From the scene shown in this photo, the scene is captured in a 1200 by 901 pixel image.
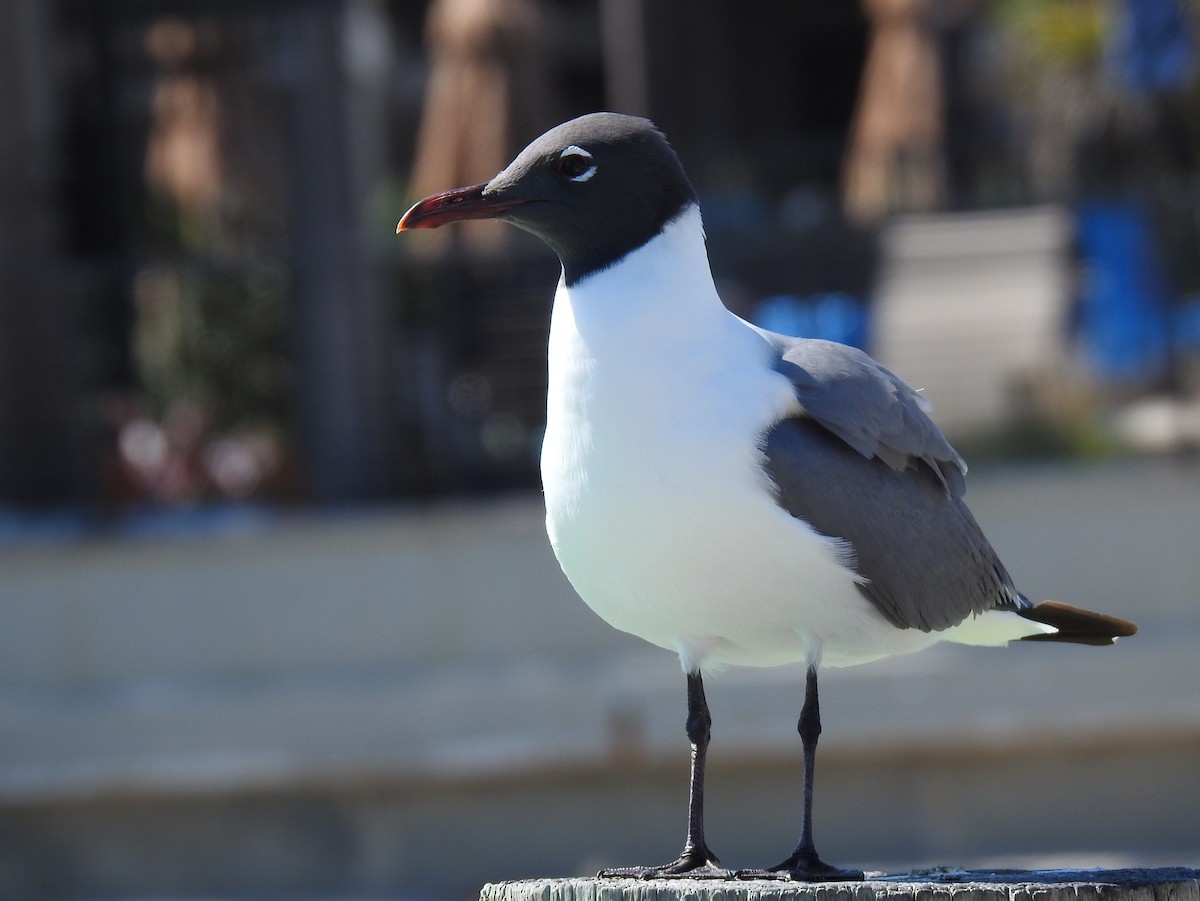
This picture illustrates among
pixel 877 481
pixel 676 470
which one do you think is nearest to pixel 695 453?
pixel 676 470

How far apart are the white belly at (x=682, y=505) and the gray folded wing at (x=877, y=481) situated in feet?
0.18

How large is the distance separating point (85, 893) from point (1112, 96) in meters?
9.43

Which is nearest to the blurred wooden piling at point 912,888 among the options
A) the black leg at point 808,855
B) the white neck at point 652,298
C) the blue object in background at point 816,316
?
the black leg at point 808,855

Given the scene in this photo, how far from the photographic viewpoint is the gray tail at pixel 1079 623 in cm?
356

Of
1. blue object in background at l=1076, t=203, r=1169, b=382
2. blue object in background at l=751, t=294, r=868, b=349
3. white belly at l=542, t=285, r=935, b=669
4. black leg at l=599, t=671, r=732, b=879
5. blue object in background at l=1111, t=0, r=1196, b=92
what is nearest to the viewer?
white belly at l=542, t=285, r=935, b=669

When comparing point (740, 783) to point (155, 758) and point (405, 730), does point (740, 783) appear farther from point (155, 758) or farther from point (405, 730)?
point (155, 758)

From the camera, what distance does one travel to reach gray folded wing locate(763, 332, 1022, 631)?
10.4 ft

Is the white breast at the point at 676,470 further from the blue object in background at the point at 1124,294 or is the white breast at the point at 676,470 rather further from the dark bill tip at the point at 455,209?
the blue object in background at the point at 1124,294

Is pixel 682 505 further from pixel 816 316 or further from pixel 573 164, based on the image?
pixel 816 316

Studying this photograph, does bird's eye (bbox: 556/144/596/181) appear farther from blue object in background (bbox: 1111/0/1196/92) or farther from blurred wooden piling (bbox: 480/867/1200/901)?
blue object in background (bbox: 1111/0/1196/92)

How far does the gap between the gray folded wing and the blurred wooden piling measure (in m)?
0.53

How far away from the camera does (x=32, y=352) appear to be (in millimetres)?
8570

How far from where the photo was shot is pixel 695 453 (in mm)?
3023

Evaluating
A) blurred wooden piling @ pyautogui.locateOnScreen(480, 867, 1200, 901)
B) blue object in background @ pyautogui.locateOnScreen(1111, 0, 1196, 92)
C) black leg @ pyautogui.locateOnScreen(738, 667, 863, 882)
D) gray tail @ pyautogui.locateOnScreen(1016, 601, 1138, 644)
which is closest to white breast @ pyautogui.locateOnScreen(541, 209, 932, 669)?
black leg @ pyautogui.locateOnScreen(738, 667, 863, 882)
